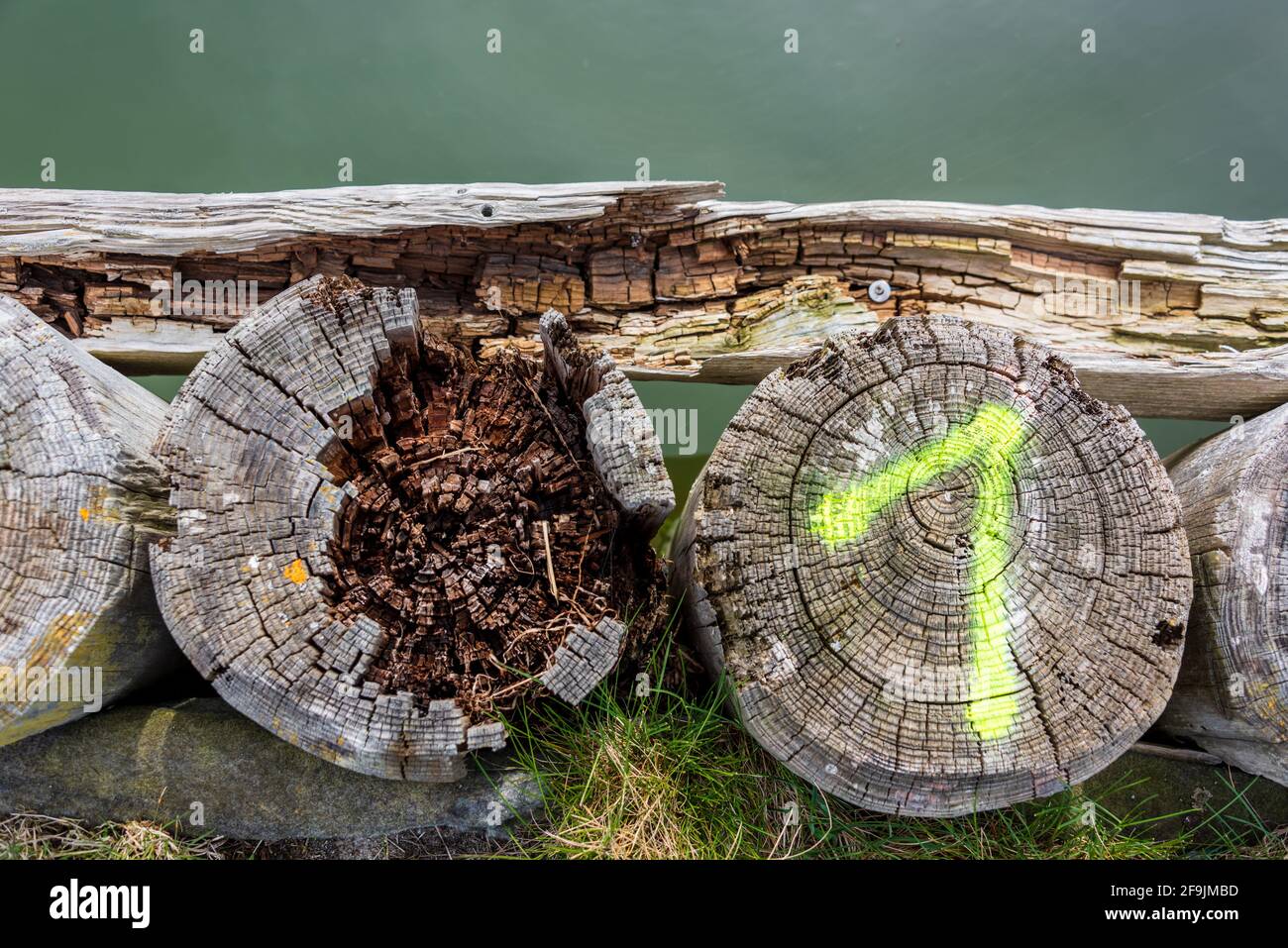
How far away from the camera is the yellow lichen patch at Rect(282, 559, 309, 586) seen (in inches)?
69.8

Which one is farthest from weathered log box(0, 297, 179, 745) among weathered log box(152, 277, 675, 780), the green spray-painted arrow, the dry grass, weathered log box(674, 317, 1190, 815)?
the green spray-painted arrow

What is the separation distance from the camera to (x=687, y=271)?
8.56 ft

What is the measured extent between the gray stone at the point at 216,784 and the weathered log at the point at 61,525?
240mm

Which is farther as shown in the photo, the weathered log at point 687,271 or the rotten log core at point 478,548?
the weathered log at point 687,271

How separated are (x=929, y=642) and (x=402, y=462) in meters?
1.31

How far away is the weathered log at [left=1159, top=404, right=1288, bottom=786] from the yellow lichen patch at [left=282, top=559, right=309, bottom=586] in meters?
2.25

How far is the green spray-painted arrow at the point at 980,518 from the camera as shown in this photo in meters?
1.89

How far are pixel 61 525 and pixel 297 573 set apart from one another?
0.51 m

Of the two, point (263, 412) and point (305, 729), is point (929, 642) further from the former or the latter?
point (263, 412)
